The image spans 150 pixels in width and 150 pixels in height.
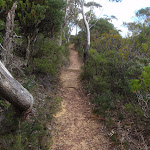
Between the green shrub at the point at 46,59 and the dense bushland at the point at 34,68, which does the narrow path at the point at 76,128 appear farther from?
the green shrub at the point at 46,59

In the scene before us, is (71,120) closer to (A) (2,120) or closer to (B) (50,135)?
(B) (50,135)

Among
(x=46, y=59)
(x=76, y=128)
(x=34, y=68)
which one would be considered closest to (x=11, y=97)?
(x=76, y=128)

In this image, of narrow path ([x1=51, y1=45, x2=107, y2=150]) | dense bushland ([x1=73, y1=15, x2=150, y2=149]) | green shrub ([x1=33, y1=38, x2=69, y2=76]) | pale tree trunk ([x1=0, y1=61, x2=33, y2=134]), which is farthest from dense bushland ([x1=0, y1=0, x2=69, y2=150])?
dense bushland ([x1=73, y1=15, x2=150, y2=149])

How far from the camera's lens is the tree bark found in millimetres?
2409

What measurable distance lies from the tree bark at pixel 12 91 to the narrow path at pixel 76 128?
164 cm

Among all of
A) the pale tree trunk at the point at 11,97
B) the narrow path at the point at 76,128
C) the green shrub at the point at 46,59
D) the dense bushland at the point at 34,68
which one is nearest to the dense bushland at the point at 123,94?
the narrow path at the point at 76,128

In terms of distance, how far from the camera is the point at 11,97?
8.38ft

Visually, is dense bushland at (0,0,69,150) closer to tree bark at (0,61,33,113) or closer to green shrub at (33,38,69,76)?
green shrub at (33,38,69,76)

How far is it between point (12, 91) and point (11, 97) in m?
0.11

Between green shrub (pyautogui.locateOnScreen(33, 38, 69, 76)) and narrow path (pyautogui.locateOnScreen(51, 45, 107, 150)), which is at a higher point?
green shrub (pyautogui.locateOnScreen(33, 38, 69, 76))

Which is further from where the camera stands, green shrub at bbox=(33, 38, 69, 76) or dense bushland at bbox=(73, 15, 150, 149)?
green shrub at bbox=(33, 38, 69, 76)

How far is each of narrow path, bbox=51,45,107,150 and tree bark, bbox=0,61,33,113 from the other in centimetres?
164

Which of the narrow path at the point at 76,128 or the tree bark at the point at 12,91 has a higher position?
the tree bark at the point at 12,91

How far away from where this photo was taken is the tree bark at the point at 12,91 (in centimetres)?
241
